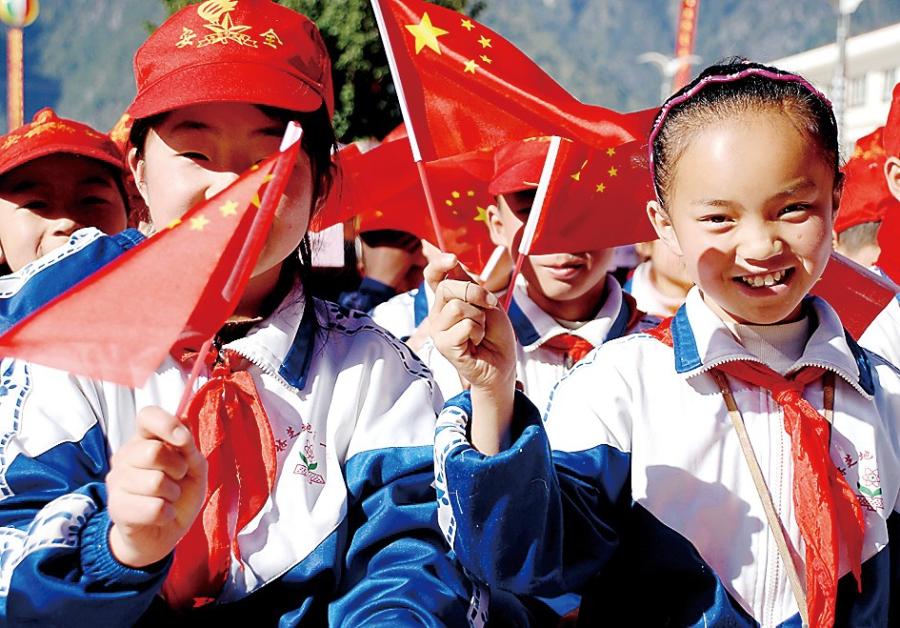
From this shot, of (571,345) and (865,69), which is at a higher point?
(865,69)

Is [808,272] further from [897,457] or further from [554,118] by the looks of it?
[554,118]

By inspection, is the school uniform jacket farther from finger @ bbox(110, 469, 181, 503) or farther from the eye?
finger @ bbox(110, 469, 181, 503)

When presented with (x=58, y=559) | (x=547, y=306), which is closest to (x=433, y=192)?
(x=547, y=306)

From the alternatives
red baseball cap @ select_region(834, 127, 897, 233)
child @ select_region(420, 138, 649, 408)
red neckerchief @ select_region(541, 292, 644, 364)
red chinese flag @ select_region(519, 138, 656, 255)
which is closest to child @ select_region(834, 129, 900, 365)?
red baseball cap @ select_region(834, 127, 897, 233)

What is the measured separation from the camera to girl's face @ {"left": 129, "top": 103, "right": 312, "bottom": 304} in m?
1.95

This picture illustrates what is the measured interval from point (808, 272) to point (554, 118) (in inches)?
27.3

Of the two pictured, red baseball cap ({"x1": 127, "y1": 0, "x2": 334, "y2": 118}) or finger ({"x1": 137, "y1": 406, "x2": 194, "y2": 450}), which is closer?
finger ({"x1": 137, "y1": 406, "x2": 194, "y2": 450})

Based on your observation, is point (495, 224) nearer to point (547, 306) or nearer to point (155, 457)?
point (547, 306)

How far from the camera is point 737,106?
1963 millimetres

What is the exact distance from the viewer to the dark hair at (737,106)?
6.40ft

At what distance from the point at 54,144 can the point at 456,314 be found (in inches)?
79.3

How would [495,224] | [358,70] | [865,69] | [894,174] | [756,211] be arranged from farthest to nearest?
[865,69] → [358,70] → [495,224] → [894,174] → [756,211]

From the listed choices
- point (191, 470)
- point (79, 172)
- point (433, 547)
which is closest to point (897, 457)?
point (433, 547)

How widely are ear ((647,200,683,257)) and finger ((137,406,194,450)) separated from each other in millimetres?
1002
